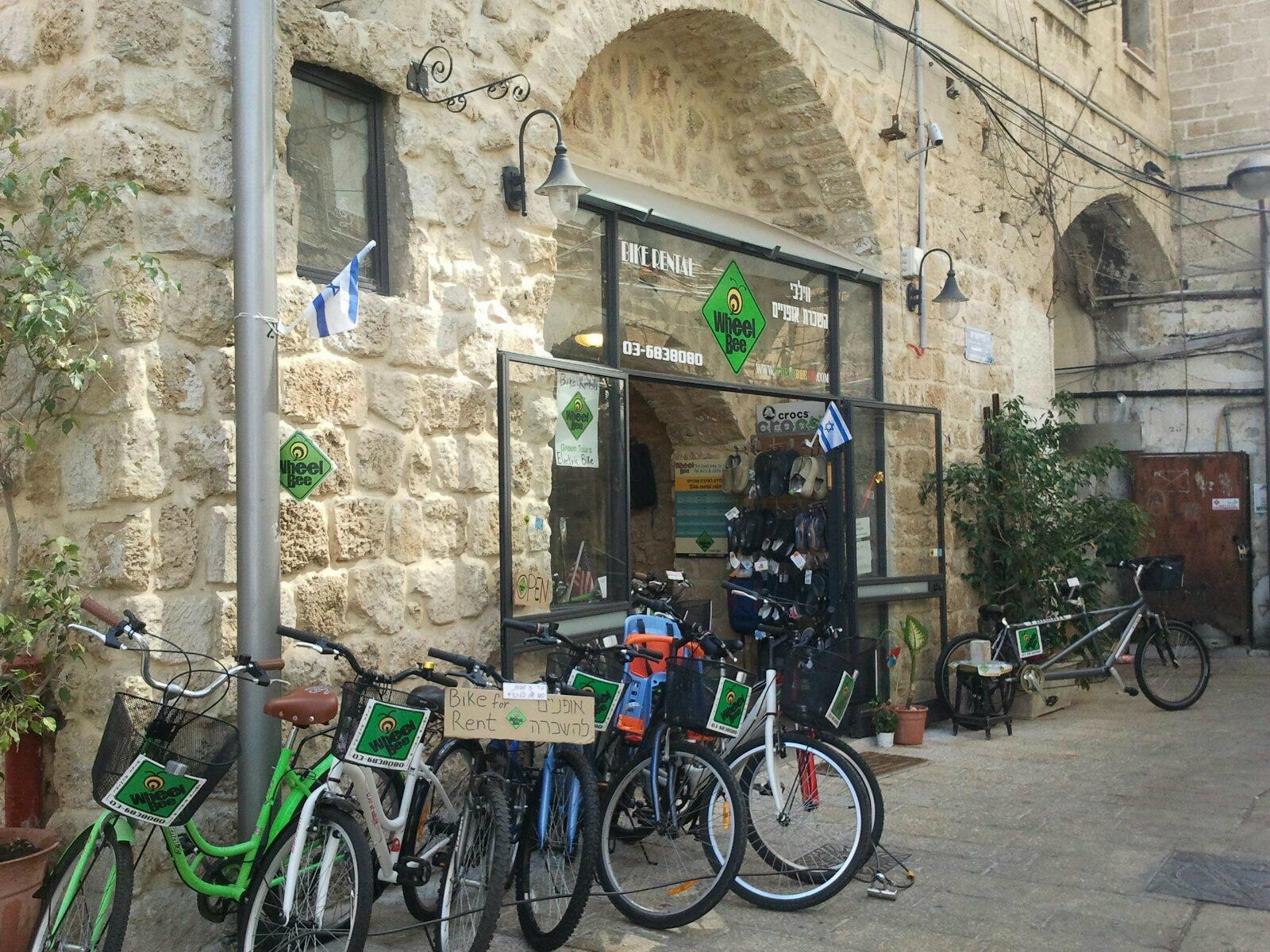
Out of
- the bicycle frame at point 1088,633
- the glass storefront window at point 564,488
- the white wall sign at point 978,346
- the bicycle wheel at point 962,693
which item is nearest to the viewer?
the glass storefront window at point 564,488

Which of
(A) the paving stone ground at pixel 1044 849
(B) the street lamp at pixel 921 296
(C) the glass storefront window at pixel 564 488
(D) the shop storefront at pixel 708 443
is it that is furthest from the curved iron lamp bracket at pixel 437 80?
(B) the street lamp at pixel 921 296

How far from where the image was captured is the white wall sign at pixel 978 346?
9.27 meters

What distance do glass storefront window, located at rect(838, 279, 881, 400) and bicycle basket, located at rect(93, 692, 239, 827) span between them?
529cm

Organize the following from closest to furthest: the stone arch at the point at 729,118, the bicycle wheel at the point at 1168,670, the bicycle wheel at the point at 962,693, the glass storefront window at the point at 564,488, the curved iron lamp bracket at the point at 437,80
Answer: the curved iron lamp bracket at the point at 437,80
the glass storefront window at the point at 564,488
the stone arch at the point at 729,118
the bicycle wheel at the point at 962,693
the bicycle wheel at the point at 1168,670

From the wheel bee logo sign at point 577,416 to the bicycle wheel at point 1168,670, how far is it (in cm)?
Answer: 504

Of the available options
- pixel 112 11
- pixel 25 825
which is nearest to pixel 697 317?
pixel 112 11

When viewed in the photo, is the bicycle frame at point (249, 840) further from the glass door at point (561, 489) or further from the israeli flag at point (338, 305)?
the glass door at point (561, 489)

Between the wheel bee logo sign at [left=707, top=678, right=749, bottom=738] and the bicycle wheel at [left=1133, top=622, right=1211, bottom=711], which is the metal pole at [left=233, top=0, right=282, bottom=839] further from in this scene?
the bicycle wheel at [left=1133, top=622, right=1211, bottom=711]

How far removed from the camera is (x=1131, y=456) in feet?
41.6

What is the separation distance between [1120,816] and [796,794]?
2139 mm

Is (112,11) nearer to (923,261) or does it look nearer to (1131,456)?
(923,261)

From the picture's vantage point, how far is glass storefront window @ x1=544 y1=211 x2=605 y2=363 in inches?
229

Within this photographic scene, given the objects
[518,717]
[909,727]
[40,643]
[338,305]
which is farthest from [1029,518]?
[40,643]

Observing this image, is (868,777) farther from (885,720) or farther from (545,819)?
(885,720)
